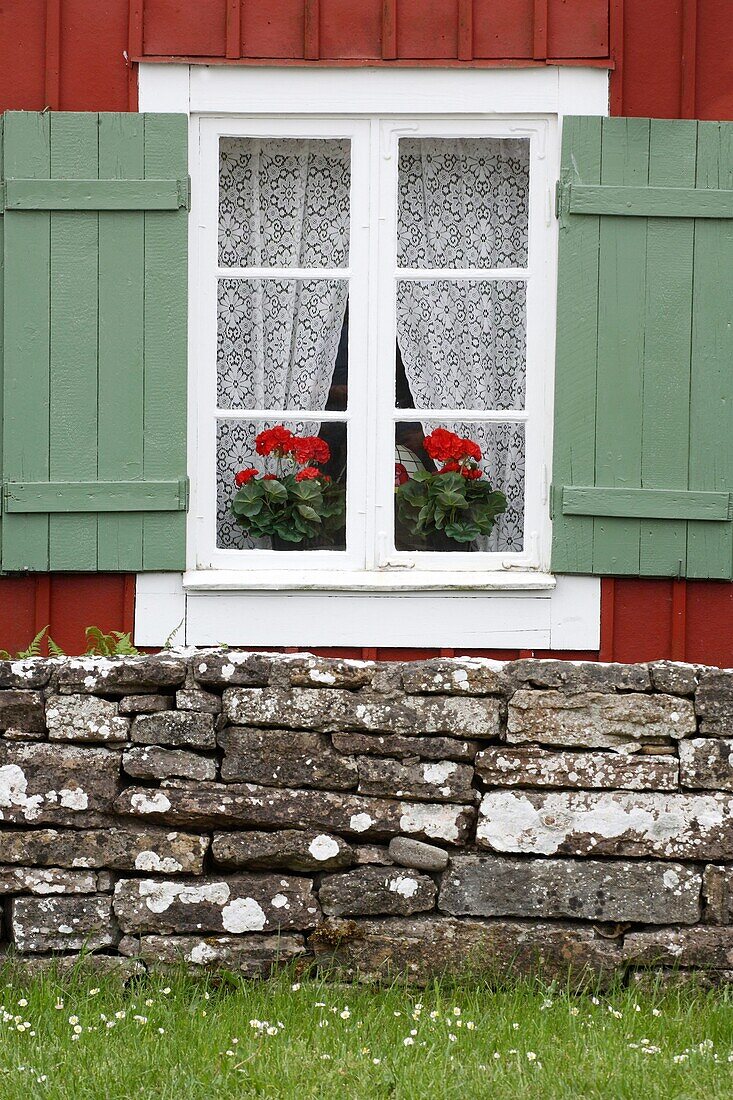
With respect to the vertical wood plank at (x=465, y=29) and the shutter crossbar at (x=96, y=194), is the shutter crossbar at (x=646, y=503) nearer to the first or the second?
the vertical wood plank at (x=465, y=29)

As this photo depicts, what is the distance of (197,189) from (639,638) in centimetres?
227

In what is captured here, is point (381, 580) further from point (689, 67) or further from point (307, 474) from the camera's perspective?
point (689, 67)

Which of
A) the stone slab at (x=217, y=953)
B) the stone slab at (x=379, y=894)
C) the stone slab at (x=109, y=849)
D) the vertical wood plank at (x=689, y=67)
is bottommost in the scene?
the stone slab at (x=217, y=953)

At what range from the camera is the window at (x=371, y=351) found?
13.9ft

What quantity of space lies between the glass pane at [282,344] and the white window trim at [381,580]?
0.54 feet

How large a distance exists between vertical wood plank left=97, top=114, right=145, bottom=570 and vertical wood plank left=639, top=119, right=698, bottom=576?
1.80 m

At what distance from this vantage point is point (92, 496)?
4117 mm

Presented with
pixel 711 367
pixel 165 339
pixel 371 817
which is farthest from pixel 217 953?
pixel 711 367

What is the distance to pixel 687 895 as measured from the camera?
304 cm

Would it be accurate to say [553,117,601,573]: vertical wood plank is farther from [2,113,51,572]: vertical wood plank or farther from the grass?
[2,113,51,572]: vertical wood plank

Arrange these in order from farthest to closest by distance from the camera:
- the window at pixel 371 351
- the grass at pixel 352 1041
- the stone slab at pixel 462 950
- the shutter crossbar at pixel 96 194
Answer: the window at pixel 371 351 → the shutter crossbar at pixel 96 194 → the stone slab at pixel 462 950 → the grass at pixel 352 1041

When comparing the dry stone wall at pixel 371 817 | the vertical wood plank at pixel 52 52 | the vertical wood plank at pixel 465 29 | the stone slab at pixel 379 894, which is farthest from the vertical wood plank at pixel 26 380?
the stone slab at pixel 379 894

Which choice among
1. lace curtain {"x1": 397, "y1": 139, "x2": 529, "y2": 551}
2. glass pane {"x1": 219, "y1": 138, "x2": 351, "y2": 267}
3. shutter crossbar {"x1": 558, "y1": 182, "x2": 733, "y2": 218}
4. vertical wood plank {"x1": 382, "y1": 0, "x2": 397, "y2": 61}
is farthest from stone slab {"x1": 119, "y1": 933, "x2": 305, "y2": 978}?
vertical wood plank {"x1": 382, "y1": 0, "x2": 397, "y2": 61}

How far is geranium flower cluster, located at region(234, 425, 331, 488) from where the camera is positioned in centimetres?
427
